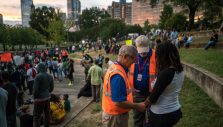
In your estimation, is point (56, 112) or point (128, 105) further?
point (56, 112)

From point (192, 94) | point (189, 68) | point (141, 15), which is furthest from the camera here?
point (141, 15)

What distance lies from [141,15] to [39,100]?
186 metres

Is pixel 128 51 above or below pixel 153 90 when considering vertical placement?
above

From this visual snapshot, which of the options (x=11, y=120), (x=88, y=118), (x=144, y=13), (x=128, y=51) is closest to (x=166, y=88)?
(x=128, y=51)

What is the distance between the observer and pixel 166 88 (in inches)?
131

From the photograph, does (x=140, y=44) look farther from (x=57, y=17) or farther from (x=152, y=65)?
(x=57, y=17)

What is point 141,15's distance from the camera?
188750 millimetres

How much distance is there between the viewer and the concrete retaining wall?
283 inches

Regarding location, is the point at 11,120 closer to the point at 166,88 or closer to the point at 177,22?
the point at 166,88

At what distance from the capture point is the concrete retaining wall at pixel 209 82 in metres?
7.20

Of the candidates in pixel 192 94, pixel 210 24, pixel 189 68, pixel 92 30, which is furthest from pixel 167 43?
pixel 92 30

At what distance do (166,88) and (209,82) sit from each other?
5.45 meters

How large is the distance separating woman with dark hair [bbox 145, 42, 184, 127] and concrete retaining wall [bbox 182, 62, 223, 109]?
4047 millimetres

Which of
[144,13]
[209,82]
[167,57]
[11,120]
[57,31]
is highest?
[144,13]
